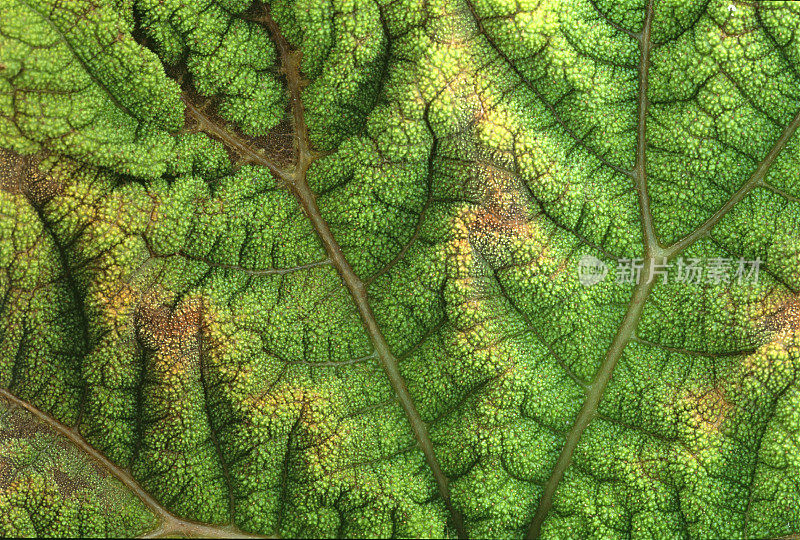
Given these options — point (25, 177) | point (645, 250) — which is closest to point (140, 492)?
point (25, 177)

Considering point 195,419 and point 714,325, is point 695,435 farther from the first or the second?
point 195,419

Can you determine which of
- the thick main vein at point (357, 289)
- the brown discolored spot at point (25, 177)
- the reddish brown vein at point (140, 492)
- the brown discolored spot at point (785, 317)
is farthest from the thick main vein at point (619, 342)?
the brown discolored spot at point (25, 177)

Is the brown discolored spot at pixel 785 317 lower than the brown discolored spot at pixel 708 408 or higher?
higher

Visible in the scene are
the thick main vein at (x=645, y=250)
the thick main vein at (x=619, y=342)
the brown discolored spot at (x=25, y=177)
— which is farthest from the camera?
the thick main vein at (x=619, y=342)

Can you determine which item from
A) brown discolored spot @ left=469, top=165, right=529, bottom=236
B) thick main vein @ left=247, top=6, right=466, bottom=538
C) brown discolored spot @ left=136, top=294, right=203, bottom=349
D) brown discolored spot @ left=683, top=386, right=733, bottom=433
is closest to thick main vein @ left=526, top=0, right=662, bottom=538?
brown discolored spot @ left=683, top=386, right=733, bottom=433

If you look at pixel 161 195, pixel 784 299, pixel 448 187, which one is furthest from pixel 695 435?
pixel 161 195

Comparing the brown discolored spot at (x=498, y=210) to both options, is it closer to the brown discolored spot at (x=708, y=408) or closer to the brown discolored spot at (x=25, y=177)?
the brown discolored spot at (x=708, y=408)

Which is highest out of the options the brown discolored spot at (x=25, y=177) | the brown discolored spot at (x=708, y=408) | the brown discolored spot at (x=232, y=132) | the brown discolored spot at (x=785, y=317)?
the brown discolored spot at (x=232, y=132)

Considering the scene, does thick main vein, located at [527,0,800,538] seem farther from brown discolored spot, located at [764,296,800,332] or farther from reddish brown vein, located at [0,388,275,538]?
reddish brown vein, located at [0,388,275,538]

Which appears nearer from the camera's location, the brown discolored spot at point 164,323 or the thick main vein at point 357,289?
the brown discolored spot at point 164,323

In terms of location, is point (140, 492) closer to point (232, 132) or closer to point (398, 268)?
point (398, 268)
